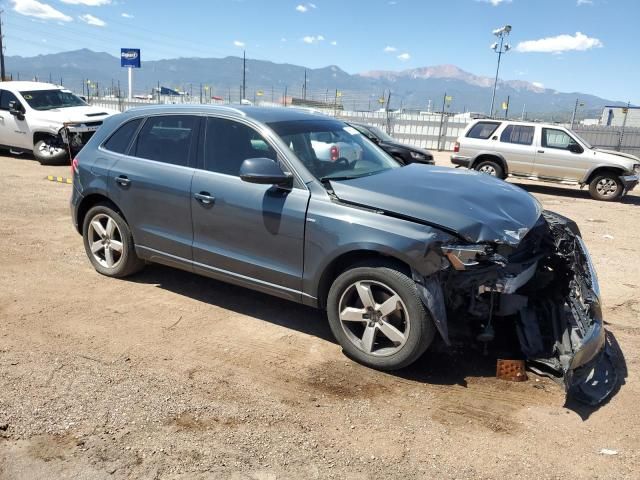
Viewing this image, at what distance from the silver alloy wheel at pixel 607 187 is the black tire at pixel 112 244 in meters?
11.5

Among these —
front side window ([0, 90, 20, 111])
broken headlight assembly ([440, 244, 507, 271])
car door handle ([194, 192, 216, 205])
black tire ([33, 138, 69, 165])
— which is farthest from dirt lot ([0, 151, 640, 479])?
front side window ([0, 90, 20, 111])

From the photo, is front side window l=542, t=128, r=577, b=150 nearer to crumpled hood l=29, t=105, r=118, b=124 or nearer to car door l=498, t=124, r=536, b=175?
car door l=498, t=124, r=536, b=175

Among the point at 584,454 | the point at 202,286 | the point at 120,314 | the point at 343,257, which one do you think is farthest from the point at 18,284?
the point at 584,454

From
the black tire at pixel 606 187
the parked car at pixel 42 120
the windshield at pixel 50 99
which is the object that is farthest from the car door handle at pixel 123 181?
the black tire at pixel 606 187

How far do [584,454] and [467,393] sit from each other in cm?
79

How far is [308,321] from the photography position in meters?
4.66

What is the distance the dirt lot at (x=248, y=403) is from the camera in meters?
2.84

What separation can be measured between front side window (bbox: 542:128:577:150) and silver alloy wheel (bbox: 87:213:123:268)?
11.4 meters

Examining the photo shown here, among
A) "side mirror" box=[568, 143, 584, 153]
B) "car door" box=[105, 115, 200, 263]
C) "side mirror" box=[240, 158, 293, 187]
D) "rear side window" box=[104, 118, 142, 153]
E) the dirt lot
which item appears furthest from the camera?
"side mirror" box=[568, 143, 584, 153]

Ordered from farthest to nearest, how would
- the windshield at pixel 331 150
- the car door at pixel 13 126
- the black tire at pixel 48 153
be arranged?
the car door at pixel 13 126, the black tire at pixel 48 153, the windshield at pixel 331 150

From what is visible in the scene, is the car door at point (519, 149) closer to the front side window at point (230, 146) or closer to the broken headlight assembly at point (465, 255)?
the front side window at point (230, 146)

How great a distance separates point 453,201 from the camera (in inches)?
148

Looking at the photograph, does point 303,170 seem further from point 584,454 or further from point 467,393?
point 584,454

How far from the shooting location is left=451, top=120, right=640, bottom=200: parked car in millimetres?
12711
